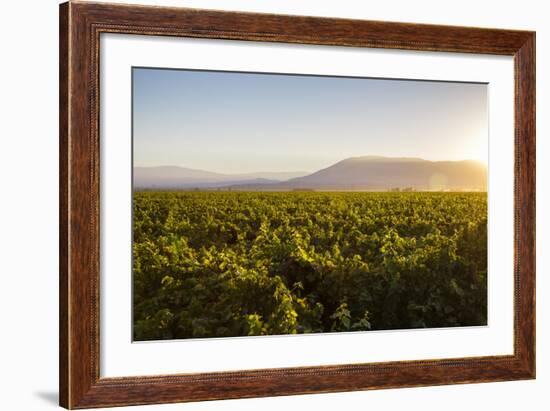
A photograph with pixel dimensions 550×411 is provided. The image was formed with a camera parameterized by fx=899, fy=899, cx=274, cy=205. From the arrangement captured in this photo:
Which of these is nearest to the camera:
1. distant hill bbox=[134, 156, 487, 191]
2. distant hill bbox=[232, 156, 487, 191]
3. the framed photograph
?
the framed photograph

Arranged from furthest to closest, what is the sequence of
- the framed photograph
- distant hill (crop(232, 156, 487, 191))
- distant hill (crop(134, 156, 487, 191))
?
1. distant hill (crop(232, 156, 487, 191))
2. distant hill (crop(134, 156, 487, 191))
3. the framed photograph

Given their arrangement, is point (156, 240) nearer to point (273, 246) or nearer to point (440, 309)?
point (273, 246)

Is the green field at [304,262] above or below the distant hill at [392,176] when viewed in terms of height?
below

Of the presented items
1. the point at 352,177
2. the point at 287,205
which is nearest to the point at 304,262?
the point at 287,205

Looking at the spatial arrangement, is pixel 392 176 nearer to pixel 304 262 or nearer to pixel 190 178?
pixel 304 262

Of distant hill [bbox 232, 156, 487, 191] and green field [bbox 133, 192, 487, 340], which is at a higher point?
distant hill [bbox 232, 156, 487, 191]

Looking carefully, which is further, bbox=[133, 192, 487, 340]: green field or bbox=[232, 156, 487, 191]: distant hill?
bbox=[232, 156, 487, 191]: distant hill
